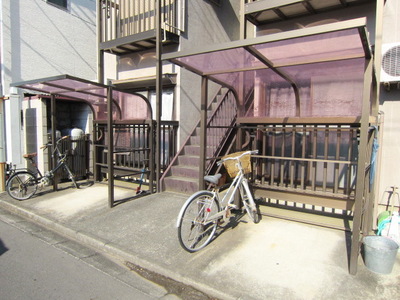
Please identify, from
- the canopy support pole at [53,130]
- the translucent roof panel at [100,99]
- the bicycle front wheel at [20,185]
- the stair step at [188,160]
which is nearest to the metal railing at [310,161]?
the stair step at [188,160]

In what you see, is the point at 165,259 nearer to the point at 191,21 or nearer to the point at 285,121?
the point at 285,121

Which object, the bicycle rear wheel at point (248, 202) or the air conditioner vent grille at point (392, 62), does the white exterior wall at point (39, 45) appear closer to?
the bicycle rear wheel at point (248, 202)

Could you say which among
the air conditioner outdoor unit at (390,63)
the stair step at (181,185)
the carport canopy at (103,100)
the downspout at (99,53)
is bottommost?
the stair step at (181,185)

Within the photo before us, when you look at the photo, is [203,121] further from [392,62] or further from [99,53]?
[99,53]

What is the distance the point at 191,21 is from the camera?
316 inches

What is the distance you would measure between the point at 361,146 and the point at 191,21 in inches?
252

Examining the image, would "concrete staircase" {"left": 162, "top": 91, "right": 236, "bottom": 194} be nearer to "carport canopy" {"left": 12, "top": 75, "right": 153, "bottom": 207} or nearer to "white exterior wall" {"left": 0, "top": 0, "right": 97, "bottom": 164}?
"carport canopy" {"left": 12, "top": 75, "right": 153, "bottom": 207}

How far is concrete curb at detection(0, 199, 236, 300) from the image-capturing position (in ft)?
10.4

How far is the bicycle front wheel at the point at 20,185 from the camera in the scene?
6.39 m

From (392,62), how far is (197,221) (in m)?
4.24

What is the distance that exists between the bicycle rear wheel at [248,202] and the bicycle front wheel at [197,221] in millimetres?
629

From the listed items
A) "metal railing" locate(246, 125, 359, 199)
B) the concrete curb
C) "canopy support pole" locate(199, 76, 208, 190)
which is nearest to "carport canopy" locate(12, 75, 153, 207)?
the concrete curb

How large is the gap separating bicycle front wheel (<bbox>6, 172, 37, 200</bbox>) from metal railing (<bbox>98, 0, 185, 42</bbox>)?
485 cm

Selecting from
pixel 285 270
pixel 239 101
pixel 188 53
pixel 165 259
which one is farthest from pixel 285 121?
pixel 165 259
